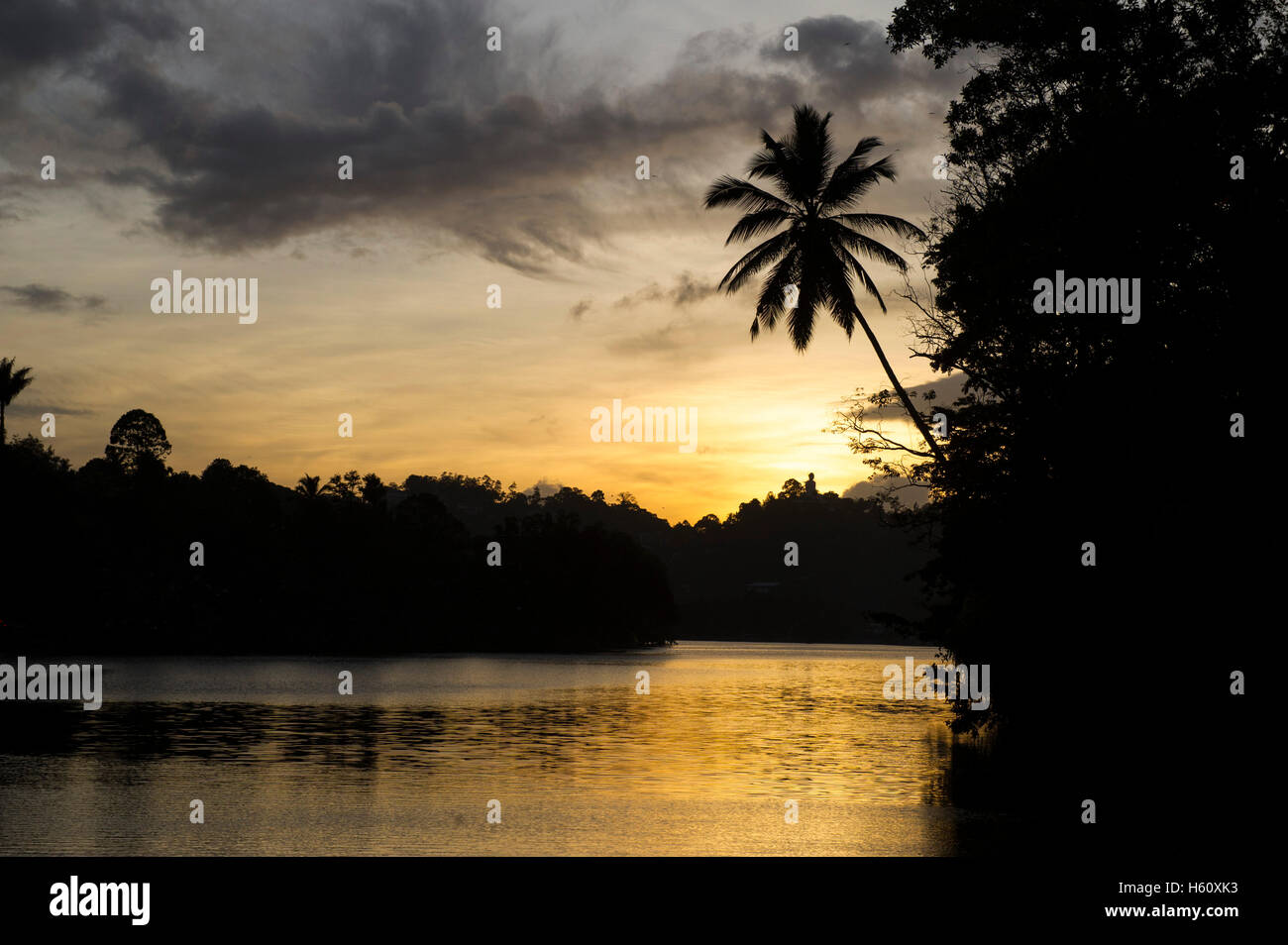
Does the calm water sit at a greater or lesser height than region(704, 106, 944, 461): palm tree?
lesser

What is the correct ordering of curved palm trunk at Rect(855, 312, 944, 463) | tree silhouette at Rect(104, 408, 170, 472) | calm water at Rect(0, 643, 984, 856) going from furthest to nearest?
tree silhouette at Rect(104, 408, 170, 472) < curved palm trunk at Rect(855, 312, 944, 463) < calm water at Rect(0, 643, 984, 856)

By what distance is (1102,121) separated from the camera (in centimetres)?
2217

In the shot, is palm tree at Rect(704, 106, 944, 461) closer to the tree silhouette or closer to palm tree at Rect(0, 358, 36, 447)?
palm tree at Rect(0, 358, 36, 447)

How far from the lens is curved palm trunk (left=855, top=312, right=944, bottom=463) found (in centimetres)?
3269

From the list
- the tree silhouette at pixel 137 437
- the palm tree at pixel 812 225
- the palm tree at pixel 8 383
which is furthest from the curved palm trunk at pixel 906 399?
the tree silhouette at pixel 137 437

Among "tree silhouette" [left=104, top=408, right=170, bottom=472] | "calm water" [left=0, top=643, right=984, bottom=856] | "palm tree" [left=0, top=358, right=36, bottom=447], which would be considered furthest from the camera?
"tree silhouette" [left=104, top=408, right=170, bottom=472]

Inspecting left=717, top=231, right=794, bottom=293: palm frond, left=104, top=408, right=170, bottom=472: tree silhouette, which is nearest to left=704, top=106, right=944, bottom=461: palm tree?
left=717, top=231, right=794, bottom=293: palm frond

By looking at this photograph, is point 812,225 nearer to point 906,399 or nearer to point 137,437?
point 906,399

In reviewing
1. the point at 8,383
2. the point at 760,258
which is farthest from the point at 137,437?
the point at 760,258

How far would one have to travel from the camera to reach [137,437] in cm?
14725

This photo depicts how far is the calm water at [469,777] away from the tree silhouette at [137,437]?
108 meters

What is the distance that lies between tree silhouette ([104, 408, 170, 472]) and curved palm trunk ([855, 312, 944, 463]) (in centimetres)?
12665

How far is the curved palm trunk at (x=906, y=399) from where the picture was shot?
107 ft
